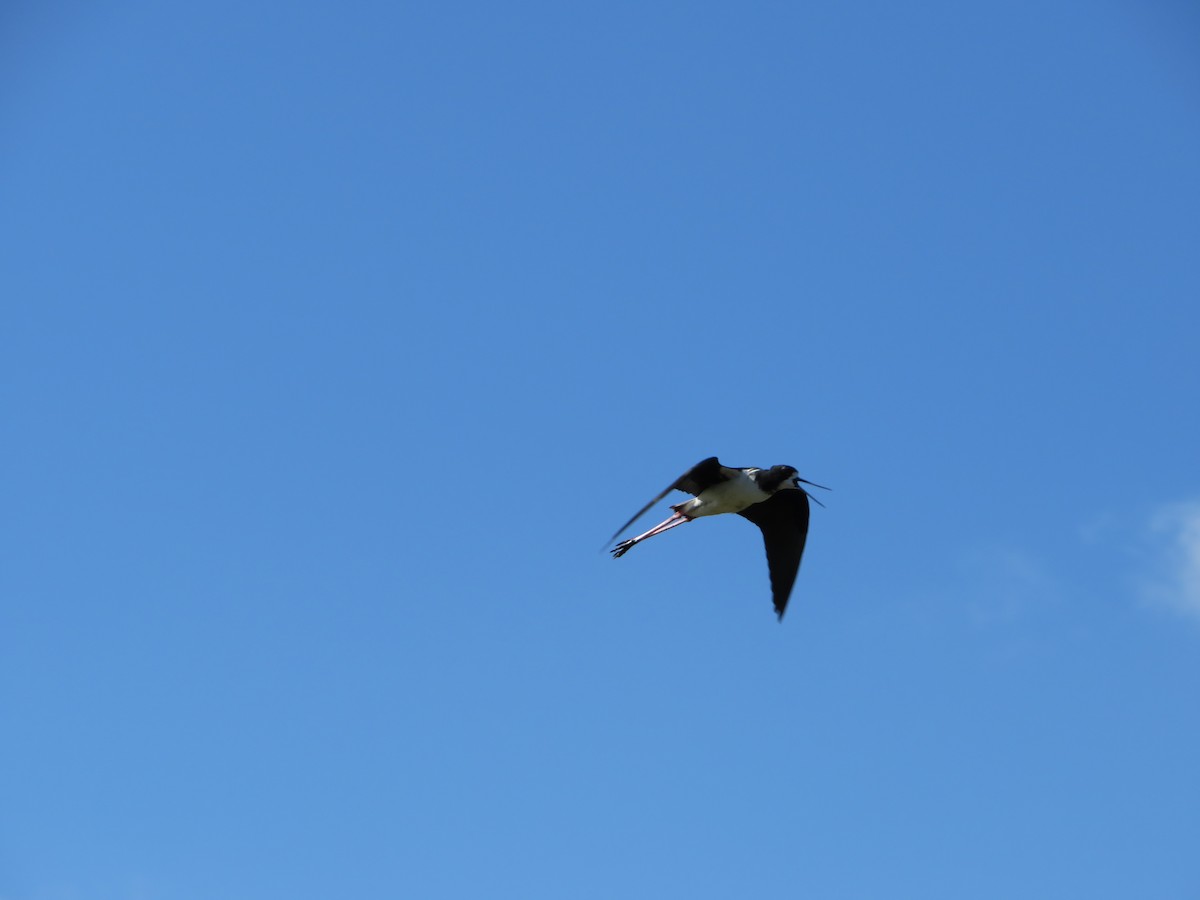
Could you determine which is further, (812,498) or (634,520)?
(812,498)

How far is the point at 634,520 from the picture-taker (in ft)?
43.7

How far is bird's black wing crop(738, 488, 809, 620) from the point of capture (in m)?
18.8

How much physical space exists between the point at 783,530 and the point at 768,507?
16.9 inches

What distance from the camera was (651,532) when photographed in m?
19.9

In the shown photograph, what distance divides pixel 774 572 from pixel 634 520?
6115 millimetres

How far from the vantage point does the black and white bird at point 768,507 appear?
18.6 meters

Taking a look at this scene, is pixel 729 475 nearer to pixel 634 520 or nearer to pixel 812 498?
pixel 812 498

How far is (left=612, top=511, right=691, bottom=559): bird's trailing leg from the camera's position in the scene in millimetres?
19656

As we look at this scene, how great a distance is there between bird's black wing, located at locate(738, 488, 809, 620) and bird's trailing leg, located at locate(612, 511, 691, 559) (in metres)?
0.98

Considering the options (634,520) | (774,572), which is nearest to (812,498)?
(774,572)

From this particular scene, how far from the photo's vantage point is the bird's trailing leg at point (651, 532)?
19.7 meters

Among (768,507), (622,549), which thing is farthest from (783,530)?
(622,549)

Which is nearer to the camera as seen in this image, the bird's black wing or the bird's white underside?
the bird's white underside

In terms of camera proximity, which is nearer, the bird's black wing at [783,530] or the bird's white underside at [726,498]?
the bird's white underside at [726,498]
